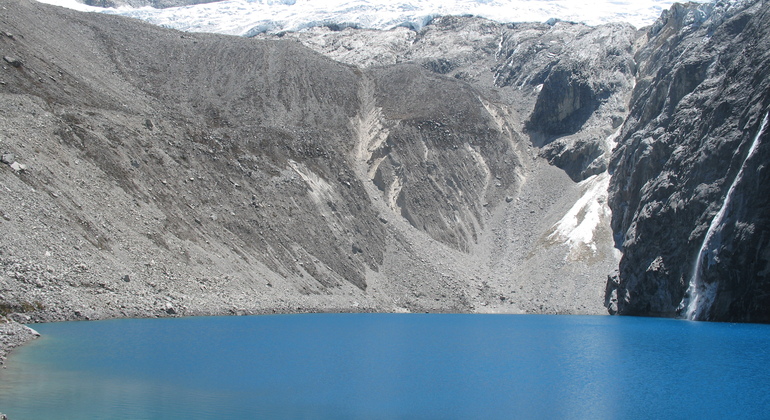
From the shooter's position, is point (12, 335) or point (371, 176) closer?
point (12, 335)

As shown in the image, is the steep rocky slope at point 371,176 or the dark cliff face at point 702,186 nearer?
the steep rocky slope at point 371,176

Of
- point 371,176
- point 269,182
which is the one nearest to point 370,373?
point 269,182

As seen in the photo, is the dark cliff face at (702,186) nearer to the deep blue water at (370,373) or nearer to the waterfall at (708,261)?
the waterfall at (708,261)

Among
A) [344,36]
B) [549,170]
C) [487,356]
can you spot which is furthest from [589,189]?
[344,36]

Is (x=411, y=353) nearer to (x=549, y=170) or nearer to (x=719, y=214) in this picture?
(x=719, y=214)

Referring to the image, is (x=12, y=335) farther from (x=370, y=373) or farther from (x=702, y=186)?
(x=702, y=186)

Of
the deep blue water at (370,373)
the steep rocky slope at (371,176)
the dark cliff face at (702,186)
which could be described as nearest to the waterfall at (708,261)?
the dark cliff face at (702,186)

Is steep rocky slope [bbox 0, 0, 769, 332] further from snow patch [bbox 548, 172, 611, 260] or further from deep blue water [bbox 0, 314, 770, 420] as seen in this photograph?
deep blue water [bbox 0, 314, 770, 420]
